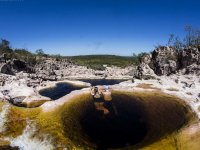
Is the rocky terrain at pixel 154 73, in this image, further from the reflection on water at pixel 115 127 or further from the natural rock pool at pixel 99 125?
the reflection on water at pixel 115 127

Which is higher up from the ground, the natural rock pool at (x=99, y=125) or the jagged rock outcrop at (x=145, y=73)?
the jagged rock outcrop at (x=145, y=73)

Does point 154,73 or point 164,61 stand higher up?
point 164,61

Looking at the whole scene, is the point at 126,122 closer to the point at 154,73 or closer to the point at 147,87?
the point at 147,87

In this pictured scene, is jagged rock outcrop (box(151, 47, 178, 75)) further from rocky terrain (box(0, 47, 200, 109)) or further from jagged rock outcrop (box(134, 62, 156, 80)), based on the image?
jagged rock outcrop (box(134, 62, 156, 80))

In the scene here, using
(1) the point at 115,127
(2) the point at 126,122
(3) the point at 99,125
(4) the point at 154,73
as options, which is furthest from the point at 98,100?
(4) the point at 154,73

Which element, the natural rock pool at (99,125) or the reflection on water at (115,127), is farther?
the reflection on water at (115,127)

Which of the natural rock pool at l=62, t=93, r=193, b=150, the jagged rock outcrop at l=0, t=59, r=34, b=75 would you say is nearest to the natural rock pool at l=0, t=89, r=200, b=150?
the natural rock pool at l=62, t=93, r=193, b=150

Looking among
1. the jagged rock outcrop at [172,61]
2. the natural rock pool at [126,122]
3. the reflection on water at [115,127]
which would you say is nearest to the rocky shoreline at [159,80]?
the jagged rock outcrop at [172,61]

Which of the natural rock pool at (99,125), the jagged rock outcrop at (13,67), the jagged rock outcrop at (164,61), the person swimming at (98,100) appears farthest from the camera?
the jagged rock outcrop at (13,67)

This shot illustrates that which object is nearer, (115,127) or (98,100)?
(115,127)

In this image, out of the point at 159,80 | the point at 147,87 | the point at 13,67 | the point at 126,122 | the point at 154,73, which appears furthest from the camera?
the point at 13,67

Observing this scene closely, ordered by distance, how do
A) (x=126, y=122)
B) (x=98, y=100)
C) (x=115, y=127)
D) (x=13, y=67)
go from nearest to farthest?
(x=115, y=127), (x=126, y=122), (x=98, y=100), (x=13, y=67)

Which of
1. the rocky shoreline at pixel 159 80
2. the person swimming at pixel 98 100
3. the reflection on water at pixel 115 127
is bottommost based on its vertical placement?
the reflection on water at pixel 115 127

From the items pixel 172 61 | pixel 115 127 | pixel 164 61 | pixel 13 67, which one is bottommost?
pixel 115 127
